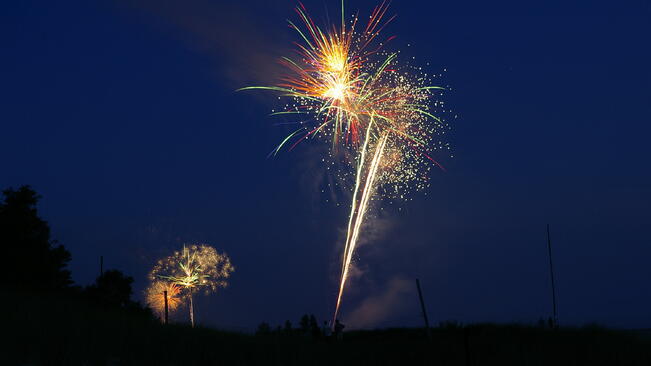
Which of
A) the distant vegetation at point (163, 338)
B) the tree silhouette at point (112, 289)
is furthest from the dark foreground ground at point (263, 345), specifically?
the tree silhouette at point (112, 289)

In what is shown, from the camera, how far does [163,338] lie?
965 inches

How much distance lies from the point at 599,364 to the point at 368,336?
15.6 meters

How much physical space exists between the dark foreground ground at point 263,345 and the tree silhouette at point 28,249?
26.4ft

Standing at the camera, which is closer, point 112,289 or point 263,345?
point 263,345

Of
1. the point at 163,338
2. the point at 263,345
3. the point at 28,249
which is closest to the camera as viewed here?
the point at 163,338

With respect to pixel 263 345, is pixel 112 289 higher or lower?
higher

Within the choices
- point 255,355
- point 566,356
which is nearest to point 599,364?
point 566,356

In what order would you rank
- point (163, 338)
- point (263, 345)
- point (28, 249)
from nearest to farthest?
point (163, 338) → point (263, 345) → point (28, 249)

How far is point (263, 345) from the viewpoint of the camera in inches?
1073

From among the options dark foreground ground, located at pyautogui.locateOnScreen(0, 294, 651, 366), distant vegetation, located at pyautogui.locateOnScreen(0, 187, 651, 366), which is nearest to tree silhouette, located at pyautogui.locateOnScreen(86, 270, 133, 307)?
distant vegetation, located at pyautogui.locateOnScreen(0, 187, 651, 366)

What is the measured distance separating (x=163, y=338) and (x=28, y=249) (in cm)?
1972

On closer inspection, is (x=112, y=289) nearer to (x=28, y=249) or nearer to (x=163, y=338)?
(x=28, y=249)

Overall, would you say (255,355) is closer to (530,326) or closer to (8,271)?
(530,326)

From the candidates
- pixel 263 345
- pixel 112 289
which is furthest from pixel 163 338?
pixel 112 289
